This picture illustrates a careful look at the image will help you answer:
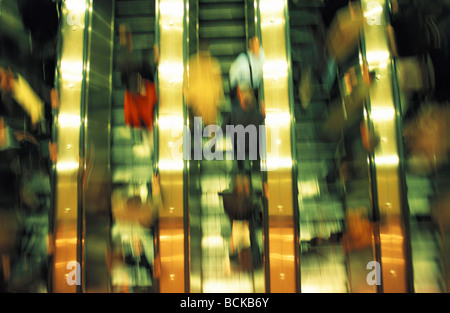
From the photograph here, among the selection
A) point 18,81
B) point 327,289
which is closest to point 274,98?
point 327,289

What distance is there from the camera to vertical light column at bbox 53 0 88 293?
2.85 metres

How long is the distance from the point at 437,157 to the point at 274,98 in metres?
1.63

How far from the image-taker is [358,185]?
3.04 m

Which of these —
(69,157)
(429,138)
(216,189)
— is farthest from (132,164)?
(429,138)

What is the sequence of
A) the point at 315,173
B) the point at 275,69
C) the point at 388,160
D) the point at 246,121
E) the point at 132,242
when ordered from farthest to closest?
the point at 315,173 < the point at 132,242 < the point at 246,121 < the point at 275,69 < the point at 388,160

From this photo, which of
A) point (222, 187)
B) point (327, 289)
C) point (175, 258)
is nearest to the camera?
point (175, 258)

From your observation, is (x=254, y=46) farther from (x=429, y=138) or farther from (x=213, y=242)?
(x=213, y=242)

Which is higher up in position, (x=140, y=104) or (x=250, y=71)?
(x=250, y=71)

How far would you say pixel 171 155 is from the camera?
2941 millimetres

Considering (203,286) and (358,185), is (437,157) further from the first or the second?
(203,286)

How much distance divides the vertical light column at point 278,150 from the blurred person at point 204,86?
2.18ft

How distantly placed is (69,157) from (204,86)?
1.48 meters

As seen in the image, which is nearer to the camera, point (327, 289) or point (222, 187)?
point (327, 289)

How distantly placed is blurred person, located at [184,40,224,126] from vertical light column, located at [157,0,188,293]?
0.49 feet
